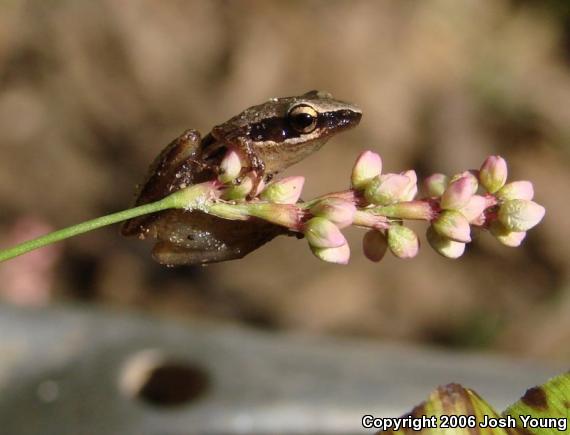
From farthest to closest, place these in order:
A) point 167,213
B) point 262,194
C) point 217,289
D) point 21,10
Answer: point 21,10 → point 217,289 → point 167,213 → point 262,194

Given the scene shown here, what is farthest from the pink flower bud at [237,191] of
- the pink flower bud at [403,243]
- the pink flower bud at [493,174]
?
the pink flower bud at [493,174]

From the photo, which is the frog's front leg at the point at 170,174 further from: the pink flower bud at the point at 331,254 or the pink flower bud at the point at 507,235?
the pink flower bud at the point at 507,235

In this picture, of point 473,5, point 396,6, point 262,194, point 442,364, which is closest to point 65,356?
point 442,364

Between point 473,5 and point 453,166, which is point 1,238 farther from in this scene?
point 473,5

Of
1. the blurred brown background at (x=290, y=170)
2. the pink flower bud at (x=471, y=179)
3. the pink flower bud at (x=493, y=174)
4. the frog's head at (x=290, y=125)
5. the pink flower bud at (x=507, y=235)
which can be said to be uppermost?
the blurred brown background at (x=290, y=170)

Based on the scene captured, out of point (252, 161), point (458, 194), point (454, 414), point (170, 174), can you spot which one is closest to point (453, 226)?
point (458, 194)

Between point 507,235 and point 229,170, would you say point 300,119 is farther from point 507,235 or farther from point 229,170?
point 507,235

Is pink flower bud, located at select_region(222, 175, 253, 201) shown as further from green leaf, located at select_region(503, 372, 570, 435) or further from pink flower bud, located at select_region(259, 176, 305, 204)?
green leaf, located at select_region(503, 372, 570, 435)

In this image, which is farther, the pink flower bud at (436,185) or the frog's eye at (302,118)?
the frog's eye at (302,118)
